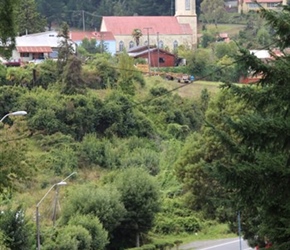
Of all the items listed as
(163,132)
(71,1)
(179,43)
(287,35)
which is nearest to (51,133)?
(163,132)

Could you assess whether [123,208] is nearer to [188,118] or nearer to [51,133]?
[51,133]

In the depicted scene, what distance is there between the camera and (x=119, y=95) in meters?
49.7

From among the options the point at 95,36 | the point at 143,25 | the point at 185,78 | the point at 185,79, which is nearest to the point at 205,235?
the point at 185,79

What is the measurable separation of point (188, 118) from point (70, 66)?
8.99 metres

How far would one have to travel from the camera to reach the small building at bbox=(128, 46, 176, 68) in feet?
235

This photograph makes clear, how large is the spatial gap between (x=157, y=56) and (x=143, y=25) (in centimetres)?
1387

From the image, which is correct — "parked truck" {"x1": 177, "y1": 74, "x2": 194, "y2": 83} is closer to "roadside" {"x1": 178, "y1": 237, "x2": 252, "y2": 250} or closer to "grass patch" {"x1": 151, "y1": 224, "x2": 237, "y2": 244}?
"grass patch" {"x1": 151, "y1": 224, "x2": 237, "y2": 244}

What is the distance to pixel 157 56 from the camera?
72.1 m

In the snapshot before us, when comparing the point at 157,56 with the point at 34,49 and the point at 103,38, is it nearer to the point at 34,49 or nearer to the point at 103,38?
the point at 34,49

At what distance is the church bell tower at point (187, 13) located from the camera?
87750 millimetres

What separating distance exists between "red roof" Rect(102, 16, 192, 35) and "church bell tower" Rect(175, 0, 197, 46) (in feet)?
4.64

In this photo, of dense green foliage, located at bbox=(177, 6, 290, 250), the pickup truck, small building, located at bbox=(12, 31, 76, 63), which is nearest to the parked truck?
the pickup truck

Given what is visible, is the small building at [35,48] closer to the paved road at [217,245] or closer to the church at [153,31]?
the church at [153,31]

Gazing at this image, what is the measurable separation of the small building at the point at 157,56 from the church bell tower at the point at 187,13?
46.5 ft
